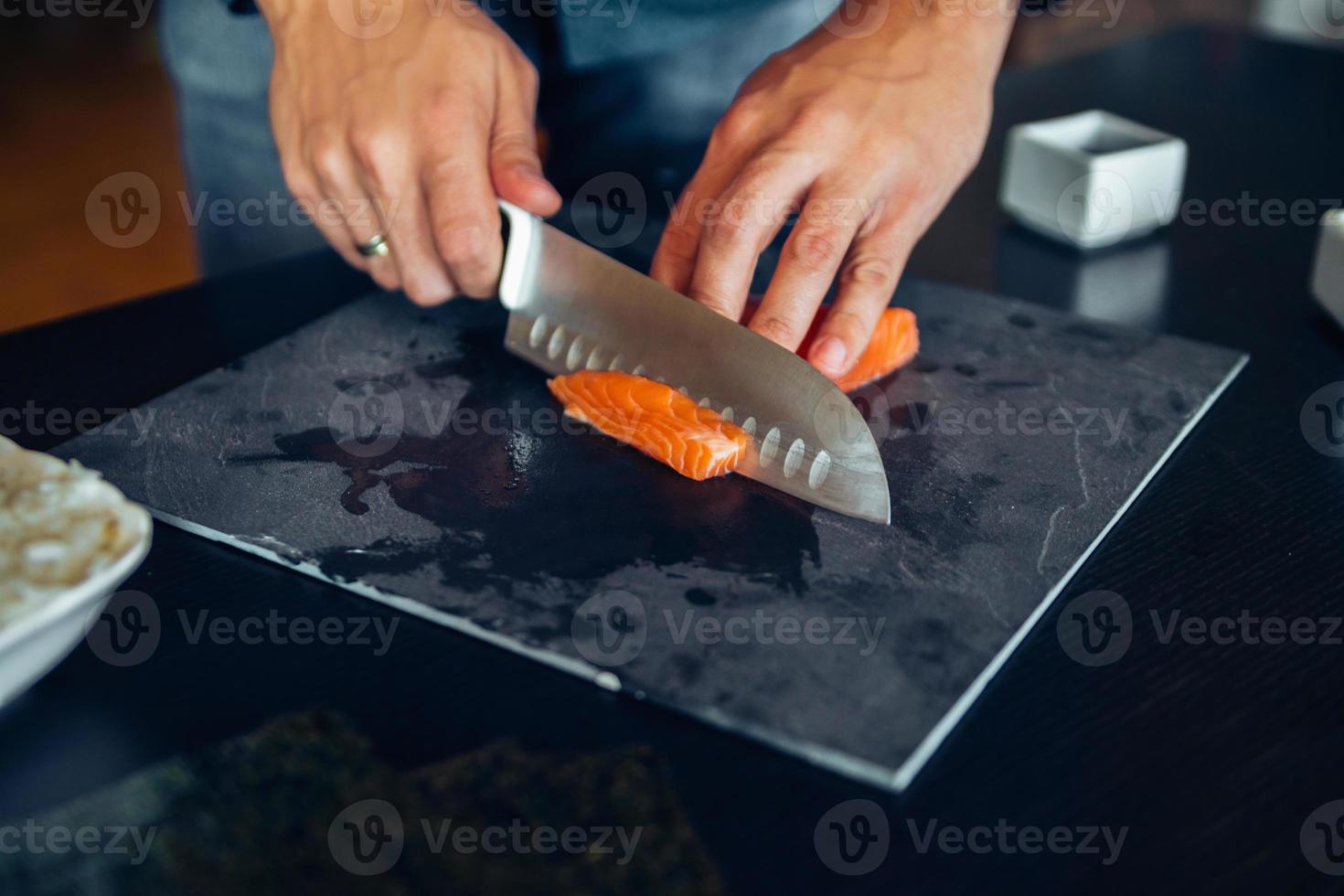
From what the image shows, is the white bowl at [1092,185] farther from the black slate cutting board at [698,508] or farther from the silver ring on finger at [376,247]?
the silver ring on finger at [376,247]

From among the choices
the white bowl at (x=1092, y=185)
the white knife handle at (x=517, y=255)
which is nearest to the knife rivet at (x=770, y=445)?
the white knife handle at (x=517, y=255)

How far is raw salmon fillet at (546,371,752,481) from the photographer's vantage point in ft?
3.70

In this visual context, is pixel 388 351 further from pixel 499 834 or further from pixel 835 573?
pixel 499 834

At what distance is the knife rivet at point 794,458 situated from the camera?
111cm

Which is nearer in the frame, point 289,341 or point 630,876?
point 630,876

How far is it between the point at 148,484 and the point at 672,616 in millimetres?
537

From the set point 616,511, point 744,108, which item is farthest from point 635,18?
point 616,511

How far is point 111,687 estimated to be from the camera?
872 millimetres

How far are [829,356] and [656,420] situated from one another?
0.20 metres

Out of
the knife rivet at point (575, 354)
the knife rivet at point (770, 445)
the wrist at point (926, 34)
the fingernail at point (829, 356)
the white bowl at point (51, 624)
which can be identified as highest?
the wrist at point (926, 34)

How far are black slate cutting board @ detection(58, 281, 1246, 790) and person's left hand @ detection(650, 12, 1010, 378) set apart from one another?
129 mm

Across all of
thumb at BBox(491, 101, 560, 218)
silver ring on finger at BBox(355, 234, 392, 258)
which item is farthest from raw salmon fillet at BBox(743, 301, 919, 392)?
silver ring on finger at BBox(355, 234, 392, 258)

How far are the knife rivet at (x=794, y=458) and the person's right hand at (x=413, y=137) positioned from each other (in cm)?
44

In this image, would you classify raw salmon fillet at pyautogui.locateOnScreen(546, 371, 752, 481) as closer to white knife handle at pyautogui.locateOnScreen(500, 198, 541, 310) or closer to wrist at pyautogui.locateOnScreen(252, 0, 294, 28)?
white knife handle at pyautogui.locateOnScreen(500, 198, 541, 310)
